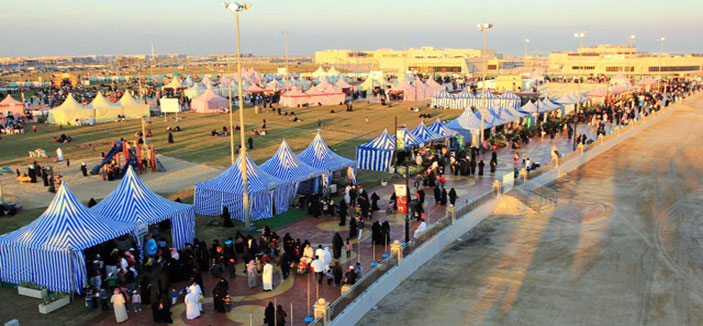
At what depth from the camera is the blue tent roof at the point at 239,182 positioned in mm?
19750

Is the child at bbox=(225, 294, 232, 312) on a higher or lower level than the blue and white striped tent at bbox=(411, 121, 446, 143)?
lower

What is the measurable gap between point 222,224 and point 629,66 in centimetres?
11819

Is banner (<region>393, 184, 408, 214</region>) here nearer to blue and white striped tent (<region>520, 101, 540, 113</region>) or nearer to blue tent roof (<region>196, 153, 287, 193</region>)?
blue tent roof (<region>196, 153, 287, 193</region>)

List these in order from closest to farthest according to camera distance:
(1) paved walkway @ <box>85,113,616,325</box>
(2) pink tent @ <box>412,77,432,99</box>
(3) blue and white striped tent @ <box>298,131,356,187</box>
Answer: (1) paved walkway @ <box>85,113,616,325</box> < (3) blue and white striped tent @ <box>298,131,356,187</box> < (2) pink tent @ <box>412,77,432,99</box>

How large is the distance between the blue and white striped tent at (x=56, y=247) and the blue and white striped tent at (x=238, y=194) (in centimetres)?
549

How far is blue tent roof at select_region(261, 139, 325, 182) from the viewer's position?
21.6 meters

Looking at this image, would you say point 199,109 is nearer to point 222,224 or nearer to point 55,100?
point 55,100

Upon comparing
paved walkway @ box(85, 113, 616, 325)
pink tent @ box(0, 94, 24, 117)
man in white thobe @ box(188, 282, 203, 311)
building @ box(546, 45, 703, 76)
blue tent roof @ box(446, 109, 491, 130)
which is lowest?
paved walkway @ box(85, 113, 616, 325)

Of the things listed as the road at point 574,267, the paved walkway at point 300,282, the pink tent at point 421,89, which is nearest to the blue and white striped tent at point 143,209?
the paved walkway at point 300,282

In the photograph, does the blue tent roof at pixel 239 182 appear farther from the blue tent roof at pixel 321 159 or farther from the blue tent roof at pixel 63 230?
the blue tent roof at pixel 63 230

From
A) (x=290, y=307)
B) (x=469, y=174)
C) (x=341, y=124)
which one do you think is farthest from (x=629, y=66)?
(x=290, y=307)

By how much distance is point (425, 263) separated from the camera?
55.1 ft

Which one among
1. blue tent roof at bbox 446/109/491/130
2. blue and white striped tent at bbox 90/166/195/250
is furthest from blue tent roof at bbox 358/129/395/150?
blue and white striped tent at bbox 90/166/195/250

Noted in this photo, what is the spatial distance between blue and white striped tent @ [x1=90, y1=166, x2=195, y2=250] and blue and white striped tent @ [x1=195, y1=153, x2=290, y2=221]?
2.79 m
